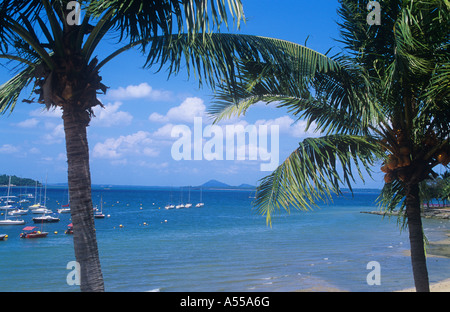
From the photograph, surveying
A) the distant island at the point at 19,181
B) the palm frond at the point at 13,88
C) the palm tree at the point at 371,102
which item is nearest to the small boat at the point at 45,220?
the palm frond at the point at 13,88

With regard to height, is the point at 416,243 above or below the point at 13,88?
below

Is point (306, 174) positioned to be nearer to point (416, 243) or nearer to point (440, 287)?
point (416, 243)

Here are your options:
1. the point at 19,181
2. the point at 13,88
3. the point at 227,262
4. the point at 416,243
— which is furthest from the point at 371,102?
the point at 19,181

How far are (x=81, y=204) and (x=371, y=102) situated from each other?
12.7 ft

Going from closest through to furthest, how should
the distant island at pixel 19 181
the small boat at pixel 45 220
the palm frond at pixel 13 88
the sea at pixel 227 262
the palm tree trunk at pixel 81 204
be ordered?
the palm tree trunk at pixel 81 204 < the palm frond at pixel 13 88 < the sea at pixel 227 262 < the small boat at pixel 45 220 < the distant island at pixel 19 181

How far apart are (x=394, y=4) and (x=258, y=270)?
61.5 ft

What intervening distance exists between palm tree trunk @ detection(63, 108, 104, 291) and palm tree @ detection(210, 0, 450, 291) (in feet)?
6.29

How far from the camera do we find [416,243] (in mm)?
5676

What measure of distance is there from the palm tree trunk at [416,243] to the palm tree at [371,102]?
0.6 inches

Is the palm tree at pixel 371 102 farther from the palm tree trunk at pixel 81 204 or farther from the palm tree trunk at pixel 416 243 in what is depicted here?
the palm tree trunk at pixel 81 204

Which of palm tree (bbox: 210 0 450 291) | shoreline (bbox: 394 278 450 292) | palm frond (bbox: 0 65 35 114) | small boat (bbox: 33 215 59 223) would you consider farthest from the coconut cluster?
small boat (bbox: 33 215 59 223)

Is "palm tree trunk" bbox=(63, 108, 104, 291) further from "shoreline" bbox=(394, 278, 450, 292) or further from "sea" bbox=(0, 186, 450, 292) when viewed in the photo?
"shoreline" bbox=(394, 278, 450, 292)

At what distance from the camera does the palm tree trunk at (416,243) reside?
5578 mm

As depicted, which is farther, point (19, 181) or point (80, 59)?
point (19, 181)
